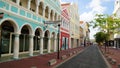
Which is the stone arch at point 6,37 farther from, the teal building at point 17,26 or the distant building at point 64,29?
the distant building at point 64,29

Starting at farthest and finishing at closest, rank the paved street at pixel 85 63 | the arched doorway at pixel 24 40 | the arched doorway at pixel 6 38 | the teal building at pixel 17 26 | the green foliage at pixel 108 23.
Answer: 1. the green foliage at pixel 108 23
2. the arched doorway at pixel 24 40
3. the arched doorway at pixel 6 38
4. the teal building at pixel 17 26
5. the paved street at pixel 85 63

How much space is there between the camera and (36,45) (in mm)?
27094

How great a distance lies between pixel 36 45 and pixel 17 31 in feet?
32.2

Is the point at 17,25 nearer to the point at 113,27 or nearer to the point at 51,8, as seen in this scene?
the point at 51,8

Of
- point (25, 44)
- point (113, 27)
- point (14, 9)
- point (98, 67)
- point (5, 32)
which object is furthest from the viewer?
point (113, 27)

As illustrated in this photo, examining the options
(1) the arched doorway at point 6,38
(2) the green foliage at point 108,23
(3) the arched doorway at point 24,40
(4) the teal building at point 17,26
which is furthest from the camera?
(2) the green foliage at point 108,23

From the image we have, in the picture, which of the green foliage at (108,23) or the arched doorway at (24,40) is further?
the green foliage at (108,23)

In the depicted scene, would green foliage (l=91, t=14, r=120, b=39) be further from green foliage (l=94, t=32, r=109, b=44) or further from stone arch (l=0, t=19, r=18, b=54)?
stone arch (l=0, t=19, r=18, b=54)

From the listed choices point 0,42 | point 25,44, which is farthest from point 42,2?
point 0,42

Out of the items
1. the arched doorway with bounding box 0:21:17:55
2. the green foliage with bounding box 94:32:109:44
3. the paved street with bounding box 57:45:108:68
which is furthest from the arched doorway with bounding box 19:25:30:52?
the green foliage with bounding box 94:32:109:44

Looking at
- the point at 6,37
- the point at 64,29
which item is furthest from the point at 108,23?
the point at 6,37

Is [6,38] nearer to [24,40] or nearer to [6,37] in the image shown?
[6,37]

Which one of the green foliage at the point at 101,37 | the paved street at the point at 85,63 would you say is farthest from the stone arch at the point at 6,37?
the green foliage at the point at 101,37

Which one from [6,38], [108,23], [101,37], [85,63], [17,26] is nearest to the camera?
[85,63]
